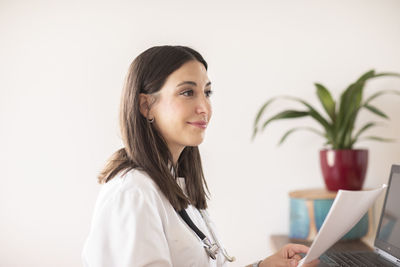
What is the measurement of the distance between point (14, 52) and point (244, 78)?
146 cm

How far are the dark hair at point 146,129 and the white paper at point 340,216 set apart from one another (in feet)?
1.29

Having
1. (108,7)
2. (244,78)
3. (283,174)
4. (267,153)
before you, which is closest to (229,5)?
(244,78)

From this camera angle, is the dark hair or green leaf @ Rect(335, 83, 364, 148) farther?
green leaf @ Rect(335, 83, 364, 148)

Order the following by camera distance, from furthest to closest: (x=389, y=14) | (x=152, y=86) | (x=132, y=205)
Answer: (x=389, y=14) → (x=152, y=86) → (x=132, y=205)

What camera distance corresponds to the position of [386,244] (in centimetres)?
136

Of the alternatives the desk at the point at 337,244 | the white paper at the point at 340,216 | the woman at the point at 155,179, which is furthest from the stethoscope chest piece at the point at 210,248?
the desk at the point at 337,244

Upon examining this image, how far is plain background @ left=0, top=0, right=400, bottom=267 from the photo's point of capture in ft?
7.80

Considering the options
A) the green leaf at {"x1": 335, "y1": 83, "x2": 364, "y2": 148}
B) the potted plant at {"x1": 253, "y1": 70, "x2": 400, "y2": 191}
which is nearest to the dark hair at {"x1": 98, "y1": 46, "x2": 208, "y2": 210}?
the potted plant at {"x1": 253, "y1": 70, "x2": 400, "y2": 191}

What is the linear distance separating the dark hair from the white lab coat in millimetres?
64

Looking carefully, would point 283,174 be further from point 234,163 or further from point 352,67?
point 352,67

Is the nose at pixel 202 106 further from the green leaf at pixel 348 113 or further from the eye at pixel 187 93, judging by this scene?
the green leaf at pixel 348 113

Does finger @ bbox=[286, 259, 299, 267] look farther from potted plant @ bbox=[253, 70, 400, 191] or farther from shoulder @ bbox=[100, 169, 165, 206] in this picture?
potted plant @ bbox=[253, 70, 400, 191]

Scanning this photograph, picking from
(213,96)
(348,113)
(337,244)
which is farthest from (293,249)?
(213,96)

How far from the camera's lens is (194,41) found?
7.84ft
